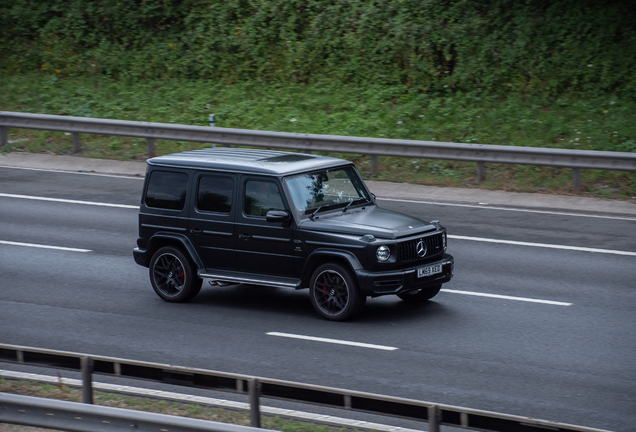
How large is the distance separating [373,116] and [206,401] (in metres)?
13.8

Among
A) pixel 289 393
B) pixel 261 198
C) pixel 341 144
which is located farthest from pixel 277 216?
pixel 341 144

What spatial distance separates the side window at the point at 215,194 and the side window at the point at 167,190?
0.24 meters

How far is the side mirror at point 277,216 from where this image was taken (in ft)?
32.5

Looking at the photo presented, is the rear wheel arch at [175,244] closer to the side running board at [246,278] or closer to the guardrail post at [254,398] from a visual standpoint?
the side running board at [246,278]

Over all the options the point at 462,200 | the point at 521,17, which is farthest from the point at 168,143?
the point at 521,17

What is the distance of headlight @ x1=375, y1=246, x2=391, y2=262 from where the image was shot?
9.45 m

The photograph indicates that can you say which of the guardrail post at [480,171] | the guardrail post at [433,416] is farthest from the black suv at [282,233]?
the guardrail post at [480,171]

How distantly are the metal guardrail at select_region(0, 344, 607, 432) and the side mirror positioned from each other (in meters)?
3.91

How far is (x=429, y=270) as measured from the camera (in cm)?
984

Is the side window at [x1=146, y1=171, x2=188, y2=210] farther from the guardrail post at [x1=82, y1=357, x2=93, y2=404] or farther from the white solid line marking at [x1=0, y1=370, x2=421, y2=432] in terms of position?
the guardrail post at [x1=82, y1=357, x2=93, y2=404]

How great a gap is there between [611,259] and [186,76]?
590 inches

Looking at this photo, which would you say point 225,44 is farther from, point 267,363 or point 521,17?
point 267,363

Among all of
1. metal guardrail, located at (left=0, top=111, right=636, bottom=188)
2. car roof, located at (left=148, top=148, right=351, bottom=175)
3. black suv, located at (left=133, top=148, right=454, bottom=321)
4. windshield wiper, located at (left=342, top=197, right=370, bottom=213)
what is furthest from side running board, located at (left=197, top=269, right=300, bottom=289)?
metal guardrail, located at (left=0, top=111, right=636, bottom=188)

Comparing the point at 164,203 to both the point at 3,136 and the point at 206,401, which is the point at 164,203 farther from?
the point at 3,136
